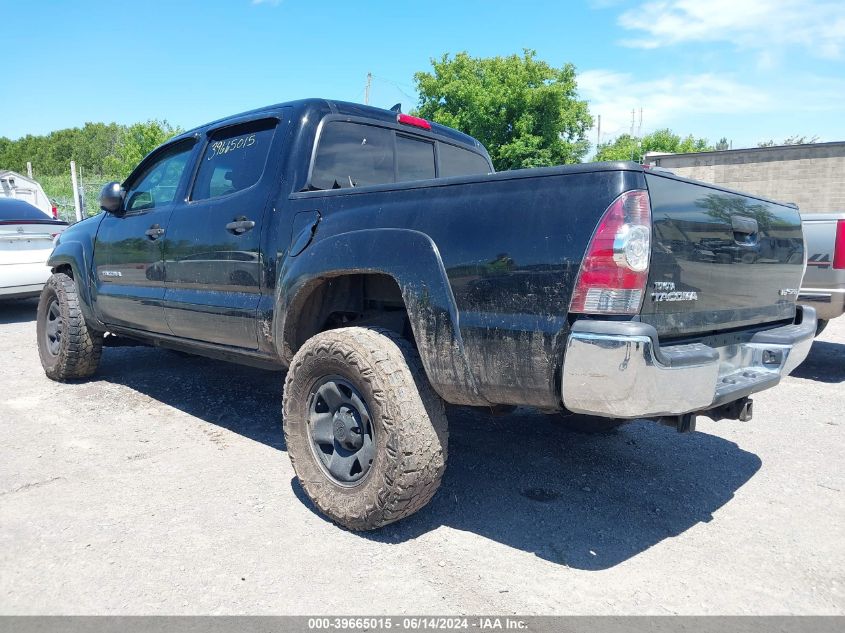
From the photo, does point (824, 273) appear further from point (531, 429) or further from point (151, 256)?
point (151, 256)

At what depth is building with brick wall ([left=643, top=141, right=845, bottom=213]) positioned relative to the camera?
18.7 m

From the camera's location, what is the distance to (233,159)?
4000 millimetres

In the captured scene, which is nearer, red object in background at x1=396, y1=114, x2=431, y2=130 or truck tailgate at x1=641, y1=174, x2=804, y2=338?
truck tailgate at x1=641, y1=174, x2=804, y2=338

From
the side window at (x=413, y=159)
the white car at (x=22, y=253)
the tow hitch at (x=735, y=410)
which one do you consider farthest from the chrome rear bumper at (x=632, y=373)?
the white car at (x=22, y=253)

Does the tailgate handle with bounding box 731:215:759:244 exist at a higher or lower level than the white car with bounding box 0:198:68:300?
higher

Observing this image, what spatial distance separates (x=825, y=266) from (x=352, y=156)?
462cm

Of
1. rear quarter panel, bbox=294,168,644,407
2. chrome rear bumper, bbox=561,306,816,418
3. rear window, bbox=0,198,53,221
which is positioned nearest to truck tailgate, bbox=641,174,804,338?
chrome rear bumper, bbox=561,306,816,418

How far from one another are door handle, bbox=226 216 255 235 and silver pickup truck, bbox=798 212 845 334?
4870 mm

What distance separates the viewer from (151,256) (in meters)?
4.43

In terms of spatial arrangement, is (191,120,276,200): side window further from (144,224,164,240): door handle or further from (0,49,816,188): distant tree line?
(0,49,816,188): distant tree line

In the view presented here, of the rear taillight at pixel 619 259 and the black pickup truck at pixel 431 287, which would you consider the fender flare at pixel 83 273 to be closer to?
the black pickup truck at pixel 431 287

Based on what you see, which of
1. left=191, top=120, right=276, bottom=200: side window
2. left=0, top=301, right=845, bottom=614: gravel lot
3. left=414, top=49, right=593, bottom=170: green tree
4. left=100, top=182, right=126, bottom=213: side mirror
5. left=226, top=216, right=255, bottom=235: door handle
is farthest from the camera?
left=414, top=49, right=593, bottom=170: green tree

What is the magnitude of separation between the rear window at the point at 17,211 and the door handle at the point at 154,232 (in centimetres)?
556

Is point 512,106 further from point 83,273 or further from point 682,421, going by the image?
point 682,421
